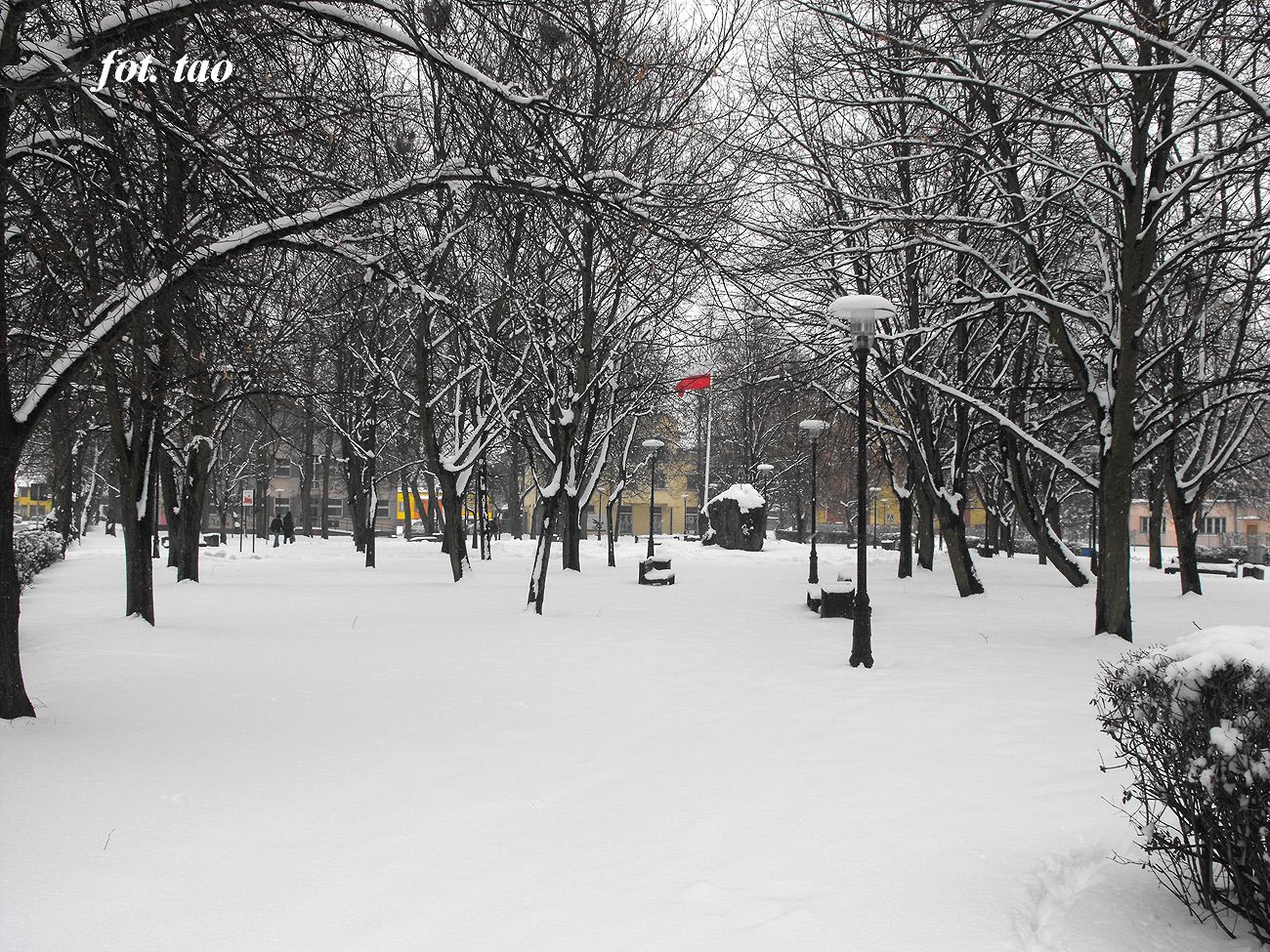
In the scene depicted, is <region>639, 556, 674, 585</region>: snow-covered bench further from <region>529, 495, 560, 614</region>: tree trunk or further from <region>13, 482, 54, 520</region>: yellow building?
<region>13, 482, 54, 520</region>: yellow building

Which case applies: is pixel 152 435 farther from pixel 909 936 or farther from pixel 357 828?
pixel 909 936

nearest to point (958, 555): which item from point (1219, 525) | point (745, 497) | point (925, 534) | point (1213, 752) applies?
point (925, 534)

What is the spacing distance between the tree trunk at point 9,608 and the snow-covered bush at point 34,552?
737cm

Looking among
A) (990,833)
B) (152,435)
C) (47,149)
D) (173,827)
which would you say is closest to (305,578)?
(152,435)

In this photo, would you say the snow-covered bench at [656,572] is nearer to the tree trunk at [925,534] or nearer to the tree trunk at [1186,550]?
the tree trunk at [925,534]

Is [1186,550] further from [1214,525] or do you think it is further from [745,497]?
[1214,525]

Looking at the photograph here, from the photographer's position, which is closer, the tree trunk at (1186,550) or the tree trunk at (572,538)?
the tree trunk at (1186,550)

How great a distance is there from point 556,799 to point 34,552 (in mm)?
18214

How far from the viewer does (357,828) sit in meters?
5.31

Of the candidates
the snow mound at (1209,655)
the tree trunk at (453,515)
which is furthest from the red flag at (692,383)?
the snow mound at (1209,655)

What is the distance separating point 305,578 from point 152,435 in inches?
384

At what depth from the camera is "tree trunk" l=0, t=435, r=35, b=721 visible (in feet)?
21.9

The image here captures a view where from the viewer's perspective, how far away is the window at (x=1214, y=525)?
8181cm

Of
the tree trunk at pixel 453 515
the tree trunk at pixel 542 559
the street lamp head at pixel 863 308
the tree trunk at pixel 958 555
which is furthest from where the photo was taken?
the tree trunk at pixel 453 515
